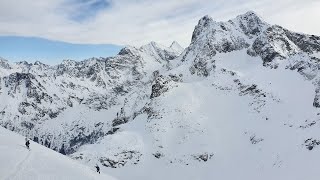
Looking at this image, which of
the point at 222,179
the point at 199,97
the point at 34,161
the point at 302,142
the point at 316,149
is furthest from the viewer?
the point at 199,97

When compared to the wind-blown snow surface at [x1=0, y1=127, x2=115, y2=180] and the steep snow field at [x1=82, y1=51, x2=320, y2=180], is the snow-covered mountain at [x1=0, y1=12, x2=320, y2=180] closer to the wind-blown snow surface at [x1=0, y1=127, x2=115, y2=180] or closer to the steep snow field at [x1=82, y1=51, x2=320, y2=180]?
the steep snow field at [x1=82, y1=51, x2=320, y2=180]

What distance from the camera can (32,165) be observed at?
5775 cm

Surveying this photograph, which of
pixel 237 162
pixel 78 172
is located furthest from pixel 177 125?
pixel 78 172

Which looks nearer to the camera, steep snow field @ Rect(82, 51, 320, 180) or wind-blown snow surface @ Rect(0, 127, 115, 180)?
wind-blown snow surface @ Rect(0, 127, 115, 180)

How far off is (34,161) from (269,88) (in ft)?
362

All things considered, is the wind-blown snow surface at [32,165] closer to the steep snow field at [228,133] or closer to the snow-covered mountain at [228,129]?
the snow-covered mountain at [228,129]

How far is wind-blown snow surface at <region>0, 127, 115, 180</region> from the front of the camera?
5306 centimetres

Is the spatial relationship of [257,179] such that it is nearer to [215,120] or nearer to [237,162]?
[237,162]

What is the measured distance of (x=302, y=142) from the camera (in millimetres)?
123000

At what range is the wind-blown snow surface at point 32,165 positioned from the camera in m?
53.1

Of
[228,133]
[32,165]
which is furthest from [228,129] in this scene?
[32,165]

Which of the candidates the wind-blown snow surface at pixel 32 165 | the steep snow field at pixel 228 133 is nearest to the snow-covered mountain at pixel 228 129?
the steep snow field at pixel 228 133

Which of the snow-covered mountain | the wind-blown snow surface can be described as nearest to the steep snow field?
the snow-covered mountain

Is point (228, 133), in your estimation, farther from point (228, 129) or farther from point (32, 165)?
point (32, 165)
